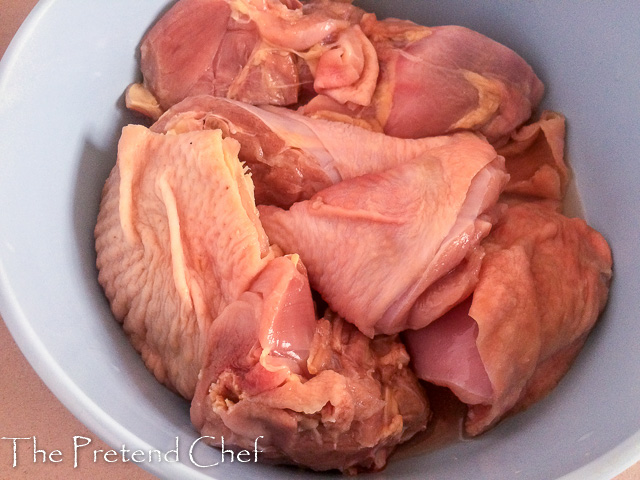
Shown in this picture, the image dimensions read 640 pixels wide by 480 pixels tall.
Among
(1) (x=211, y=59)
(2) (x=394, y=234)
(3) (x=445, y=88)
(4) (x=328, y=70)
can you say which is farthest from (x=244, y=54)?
(2) (x=394, y=234)

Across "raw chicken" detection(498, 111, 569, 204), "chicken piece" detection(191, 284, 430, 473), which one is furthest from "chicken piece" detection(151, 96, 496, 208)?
"chicken piece" detection(191, 284, 430, 473)

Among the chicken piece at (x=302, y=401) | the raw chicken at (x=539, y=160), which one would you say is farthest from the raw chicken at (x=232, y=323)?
the raw chicken at (x=539, y=160)

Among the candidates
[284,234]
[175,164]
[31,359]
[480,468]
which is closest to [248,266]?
[284,234]

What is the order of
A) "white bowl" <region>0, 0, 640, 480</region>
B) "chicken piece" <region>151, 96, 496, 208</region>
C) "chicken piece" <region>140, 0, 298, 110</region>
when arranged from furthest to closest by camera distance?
"chicken piece" <region>140, 0, 298, 110</region> → "chicken piece" <region>151, 96, 496, 208</region> → "white bowl" <region>0, 0, 640, 480</region>

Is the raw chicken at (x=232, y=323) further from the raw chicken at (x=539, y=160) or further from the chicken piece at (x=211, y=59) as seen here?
the raw chicken at (x=539, y=160)

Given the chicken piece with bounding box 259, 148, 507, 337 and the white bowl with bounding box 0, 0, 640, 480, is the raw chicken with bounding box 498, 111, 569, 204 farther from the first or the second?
the chicken piece with bounding box 259, 148, 507, 337

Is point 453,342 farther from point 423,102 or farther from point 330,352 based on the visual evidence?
point 423,102
